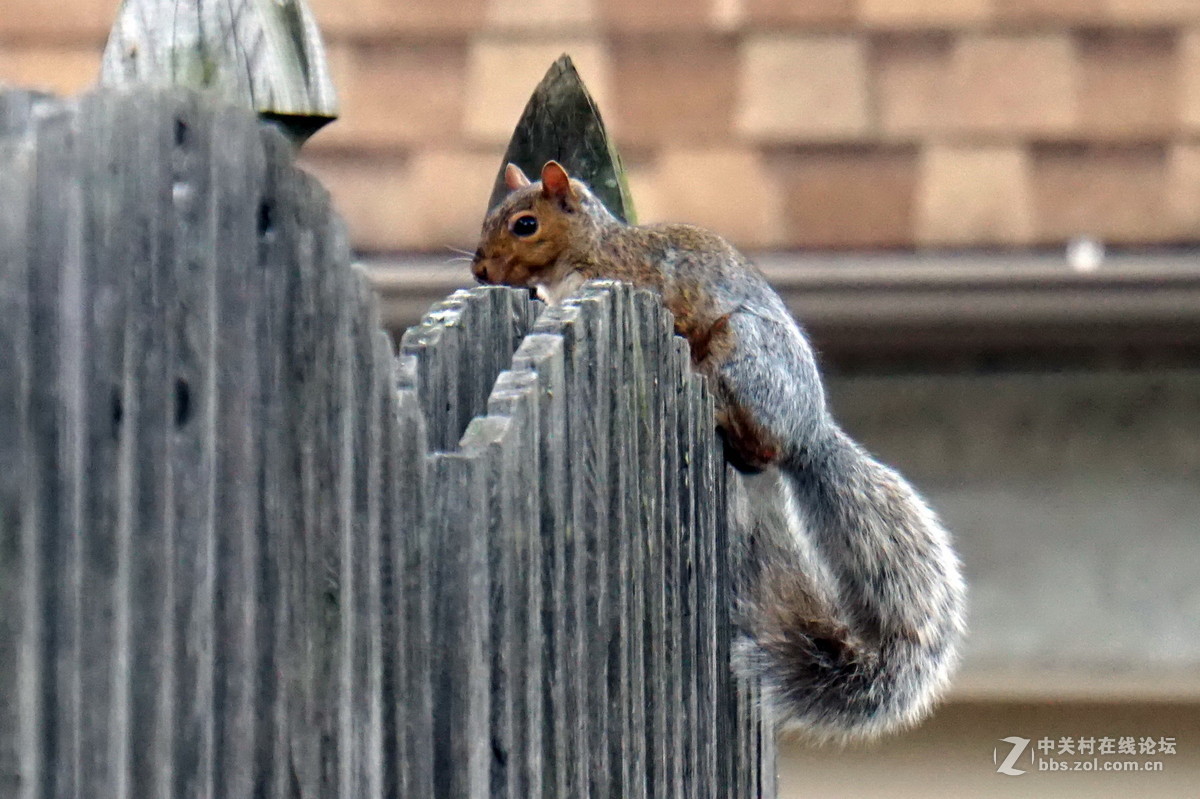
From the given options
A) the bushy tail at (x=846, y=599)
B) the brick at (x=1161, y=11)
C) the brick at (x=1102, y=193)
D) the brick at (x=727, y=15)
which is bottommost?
the bushy tail at (x=846, y=599)

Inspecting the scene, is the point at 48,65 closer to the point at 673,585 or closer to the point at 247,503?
the point at 673,585

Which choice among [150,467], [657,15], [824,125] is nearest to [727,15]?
[657,15]

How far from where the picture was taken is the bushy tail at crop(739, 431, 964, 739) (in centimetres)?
215

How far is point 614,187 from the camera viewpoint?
8.54 ft

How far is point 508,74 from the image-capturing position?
3.40 m

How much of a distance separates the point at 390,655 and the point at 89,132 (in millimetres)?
434

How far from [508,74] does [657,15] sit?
1.05ft

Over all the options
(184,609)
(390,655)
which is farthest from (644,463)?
(184,609)

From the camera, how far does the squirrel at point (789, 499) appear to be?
86.0 inches

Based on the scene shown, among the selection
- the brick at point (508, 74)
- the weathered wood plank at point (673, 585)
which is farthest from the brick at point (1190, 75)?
the weathered wood plank at point (673, 585)

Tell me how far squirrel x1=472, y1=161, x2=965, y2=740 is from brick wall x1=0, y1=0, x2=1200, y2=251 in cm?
71

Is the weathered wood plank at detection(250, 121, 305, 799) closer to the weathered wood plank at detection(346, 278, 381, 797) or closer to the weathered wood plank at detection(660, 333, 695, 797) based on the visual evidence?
the weathered wood plank at detection(346, 278, 381, 797)

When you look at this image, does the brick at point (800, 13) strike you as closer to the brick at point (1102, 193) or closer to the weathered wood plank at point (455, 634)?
the brick at point (1102, 193)

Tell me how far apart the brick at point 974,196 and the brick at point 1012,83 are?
0.19 ft
